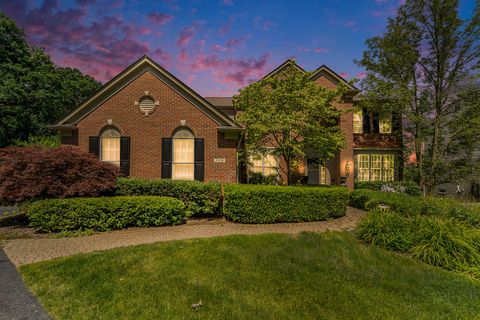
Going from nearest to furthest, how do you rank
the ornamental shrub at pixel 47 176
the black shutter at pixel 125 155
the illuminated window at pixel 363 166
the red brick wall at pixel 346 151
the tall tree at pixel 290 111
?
1. the ornamental shrub at pixel 47 176
2. the tall tree at pixel 290 111
3. the black shutter at pixel 125 155
4. the red brick wall at pixel 346 151
5. the illuminated window at pixel 363 166

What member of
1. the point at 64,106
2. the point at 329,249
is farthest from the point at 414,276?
the point at 64,106

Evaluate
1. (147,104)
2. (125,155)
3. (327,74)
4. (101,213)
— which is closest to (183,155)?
(125,155)

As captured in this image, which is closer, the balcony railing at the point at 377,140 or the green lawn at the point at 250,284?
the green lawn at the point at 250,284

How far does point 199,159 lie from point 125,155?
13.3 ft

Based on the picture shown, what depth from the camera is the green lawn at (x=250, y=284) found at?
3445 millimetres

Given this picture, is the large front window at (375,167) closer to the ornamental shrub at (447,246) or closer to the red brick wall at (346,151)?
the red brick wall at (346,151)

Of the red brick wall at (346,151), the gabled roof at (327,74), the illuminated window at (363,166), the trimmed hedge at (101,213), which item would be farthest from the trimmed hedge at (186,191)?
the illuminated window at (363,166)

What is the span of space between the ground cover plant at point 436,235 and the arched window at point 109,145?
1224 cm

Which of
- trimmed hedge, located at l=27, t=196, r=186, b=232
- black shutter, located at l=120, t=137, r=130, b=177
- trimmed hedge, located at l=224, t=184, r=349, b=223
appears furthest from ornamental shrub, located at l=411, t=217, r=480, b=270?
black shutter, located at l=120, t=137, r=130, b=177

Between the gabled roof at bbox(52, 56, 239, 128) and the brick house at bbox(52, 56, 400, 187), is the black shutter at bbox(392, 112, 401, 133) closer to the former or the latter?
the brick house at bbox(52, 56, 400, 187)

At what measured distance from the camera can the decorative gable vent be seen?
12.5 metres

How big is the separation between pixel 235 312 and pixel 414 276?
13.1 ft

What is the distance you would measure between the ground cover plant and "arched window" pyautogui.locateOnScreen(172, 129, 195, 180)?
8.64 metres

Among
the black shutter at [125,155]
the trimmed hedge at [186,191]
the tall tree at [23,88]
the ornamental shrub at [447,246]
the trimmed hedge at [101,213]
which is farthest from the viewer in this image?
the tall tree at [23,88]
